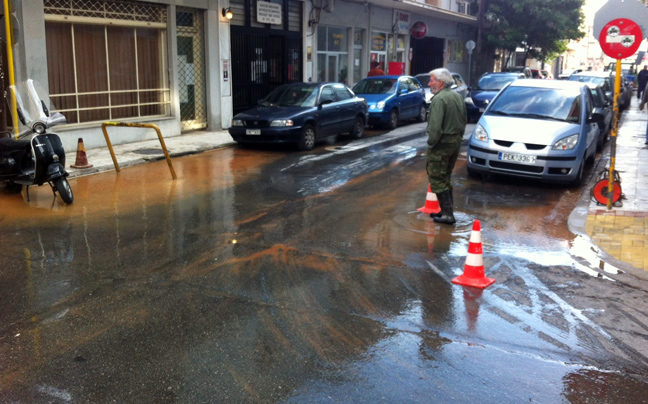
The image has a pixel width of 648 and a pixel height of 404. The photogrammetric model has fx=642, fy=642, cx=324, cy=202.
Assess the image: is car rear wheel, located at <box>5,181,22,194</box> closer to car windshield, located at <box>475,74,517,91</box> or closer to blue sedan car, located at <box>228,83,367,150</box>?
blue sedan car, located at <box>228,83,367,150</box>

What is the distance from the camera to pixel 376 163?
42.4 ft

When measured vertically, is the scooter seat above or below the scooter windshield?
below

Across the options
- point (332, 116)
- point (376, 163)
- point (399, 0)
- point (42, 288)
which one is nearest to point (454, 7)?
point (399, 0)

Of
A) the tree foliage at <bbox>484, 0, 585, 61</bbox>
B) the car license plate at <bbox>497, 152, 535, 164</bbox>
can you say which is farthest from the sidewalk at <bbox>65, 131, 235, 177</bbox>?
the tree foliage at <bbox>484, 0, 585, 61</bbox>

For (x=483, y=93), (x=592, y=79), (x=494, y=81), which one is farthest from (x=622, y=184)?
(x=592, y=79)

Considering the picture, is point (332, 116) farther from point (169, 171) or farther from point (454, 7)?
point (454, 7)

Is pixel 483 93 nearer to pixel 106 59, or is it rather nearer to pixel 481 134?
pixel 481 134

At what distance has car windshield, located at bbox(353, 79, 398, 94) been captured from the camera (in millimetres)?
19839

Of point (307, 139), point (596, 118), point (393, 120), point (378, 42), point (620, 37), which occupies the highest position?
point (378, 42)

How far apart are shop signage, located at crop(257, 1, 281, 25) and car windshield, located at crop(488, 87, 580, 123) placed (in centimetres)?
994

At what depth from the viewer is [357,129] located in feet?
55.2

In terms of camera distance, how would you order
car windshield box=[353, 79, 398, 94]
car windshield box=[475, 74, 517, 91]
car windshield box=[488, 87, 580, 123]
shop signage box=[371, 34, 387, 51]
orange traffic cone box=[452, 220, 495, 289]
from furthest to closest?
shop signage box=[371, 34, 387, 51], car windshield box=[475, 74, 517, 91], car windshield box=[353, 79, 398, 94], car windshield box=[488, 87, 580, 123], orange traffic cone box=[452, 220, 495, 289]

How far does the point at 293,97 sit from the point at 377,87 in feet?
17.6

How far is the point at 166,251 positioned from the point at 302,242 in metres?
1.48
